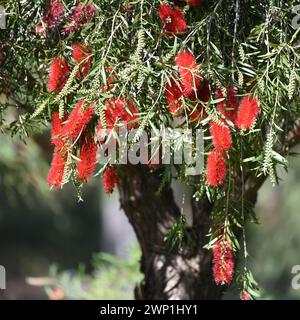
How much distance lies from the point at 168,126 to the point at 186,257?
4.53ft

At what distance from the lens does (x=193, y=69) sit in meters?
2.27

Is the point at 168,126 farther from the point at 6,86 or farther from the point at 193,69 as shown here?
the point at 6,86

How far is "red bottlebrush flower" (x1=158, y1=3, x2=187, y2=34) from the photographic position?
2.37 meters

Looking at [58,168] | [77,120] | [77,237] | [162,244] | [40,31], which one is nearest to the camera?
[77,120]

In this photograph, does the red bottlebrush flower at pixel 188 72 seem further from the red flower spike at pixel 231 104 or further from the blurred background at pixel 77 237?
the blurred background at pixel 77 237

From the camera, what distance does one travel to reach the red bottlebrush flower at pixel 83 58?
2.38 meters

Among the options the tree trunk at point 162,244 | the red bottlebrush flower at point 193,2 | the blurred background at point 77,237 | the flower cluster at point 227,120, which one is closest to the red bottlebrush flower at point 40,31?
the red bottlebrush flower at point 193,2

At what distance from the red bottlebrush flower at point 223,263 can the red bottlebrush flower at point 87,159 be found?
0.53m

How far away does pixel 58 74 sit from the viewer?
2438mm

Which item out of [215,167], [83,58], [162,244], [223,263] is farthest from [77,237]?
[215,167]

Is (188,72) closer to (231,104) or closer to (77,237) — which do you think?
(231,104)

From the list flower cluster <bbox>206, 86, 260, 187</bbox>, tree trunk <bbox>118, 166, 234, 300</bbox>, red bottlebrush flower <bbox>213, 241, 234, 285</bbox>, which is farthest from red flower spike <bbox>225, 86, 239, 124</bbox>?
tree trunk <bbox>118, 166, 234, 300</bbox>

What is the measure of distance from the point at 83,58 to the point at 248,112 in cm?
55
